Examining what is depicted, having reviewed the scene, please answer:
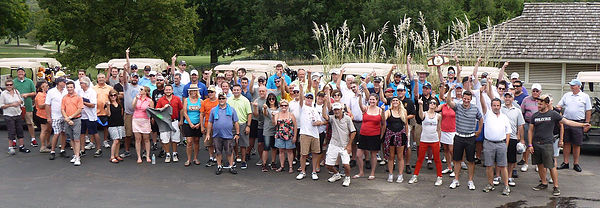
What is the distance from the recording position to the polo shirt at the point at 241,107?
36.3 ft

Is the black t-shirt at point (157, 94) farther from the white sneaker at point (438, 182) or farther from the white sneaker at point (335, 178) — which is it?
the white sneaker at point (438, 182)

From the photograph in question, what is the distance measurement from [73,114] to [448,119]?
267 inches

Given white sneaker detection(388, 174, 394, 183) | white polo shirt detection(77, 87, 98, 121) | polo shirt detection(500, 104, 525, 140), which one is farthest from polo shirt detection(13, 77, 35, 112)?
polo shirt detection(500, 104, 525, 140)

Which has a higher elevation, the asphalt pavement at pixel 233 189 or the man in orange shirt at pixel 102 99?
the man in orange shirt at pixel 102 99

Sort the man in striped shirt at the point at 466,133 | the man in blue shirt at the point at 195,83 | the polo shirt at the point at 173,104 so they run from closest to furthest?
the man in striped shirt at the point at 466,133 → the polo shirt at the point at 173,104 → the man in blue shirt at the point at 195,83

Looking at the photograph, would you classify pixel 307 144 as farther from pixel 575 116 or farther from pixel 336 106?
pixel 575 116

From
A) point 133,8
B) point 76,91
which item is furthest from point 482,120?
point 133,8

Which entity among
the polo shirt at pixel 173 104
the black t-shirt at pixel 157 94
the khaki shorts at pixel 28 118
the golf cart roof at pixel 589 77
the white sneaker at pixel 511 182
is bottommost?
the white sneaker at pixel 511 182

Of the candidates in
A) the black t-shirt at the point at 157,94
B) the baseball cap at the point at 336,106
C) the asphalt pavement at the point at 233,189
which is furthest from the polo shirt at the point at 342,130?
the black t-shirt at the point at 157,94

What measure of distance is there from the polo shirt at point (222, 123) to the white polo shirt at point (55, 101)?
121 inches

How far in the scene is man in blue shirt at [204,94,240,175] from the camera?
10.8 meters

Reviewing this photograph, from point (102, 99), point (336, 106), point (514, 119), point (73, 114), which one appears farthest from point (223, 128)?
point (514, 119)

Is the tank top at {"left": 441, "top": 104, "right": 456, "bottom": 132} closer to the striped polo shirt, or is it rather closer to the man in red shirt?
the striped polo shirt

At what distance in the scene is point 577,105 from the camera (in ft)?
36.7
